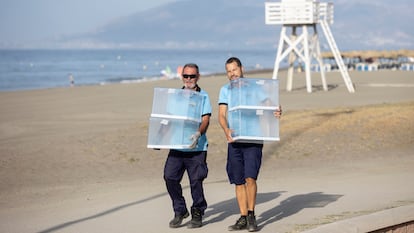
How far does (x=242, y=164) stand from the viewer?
352 inches

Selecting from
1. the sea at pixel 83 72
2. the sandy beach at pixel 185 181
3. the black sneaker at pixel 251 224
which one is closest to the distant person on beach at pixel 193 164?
the sandy beach at pixel 185 181

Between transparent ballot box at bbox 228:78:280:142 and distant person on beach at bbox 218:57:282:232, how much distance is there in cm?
9

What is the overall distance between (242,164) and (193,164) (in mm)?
495

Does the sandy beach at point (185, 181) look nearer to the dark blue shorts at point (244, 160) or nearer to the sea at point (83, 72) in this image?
the dark blue shorts at point (244, 160)

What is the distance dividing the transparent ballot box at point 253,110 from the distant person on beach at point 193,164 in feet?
1.07

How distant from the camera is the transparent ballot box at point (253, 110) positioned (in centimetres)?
870

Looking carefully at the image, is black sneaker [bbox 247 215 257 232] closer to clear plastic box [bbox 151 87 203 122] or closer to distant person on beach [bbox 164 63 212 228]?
distant person on beach [bbox 164 63 212 228]

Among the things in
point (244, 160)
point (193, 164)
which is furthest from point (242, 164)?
point (193, 164)

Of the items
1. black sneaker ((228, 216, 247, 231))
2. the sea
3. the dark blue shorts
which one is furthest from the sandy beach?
the sea

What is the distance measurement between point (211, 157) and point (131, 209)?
5761mm

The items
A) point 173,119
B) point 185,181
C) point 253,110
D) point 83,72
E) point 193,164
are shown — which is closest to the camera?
point 253,110

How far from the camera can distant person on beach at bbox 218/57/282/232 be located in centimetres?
884

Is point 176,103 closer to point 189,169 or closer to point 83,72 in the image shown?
point 189,169

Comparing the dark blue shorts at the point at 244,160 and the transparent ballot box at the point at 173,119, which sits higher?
the transparent ballot box at the point at 173,119
